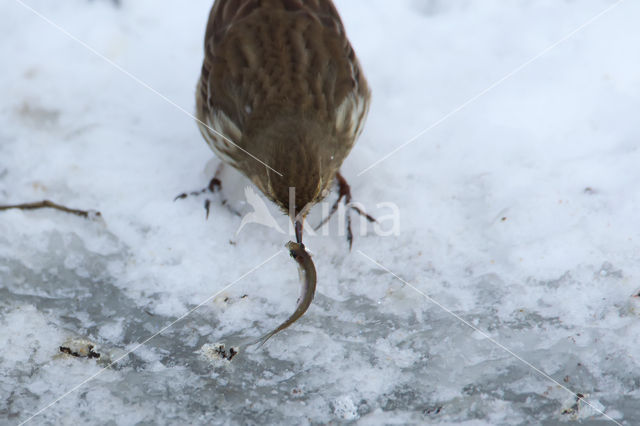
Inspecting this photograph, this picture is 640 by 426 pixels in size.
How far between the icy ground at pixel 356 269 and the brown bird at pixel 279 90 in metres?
0.30

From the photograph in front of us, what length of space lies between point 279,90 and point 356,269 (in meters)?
0.89

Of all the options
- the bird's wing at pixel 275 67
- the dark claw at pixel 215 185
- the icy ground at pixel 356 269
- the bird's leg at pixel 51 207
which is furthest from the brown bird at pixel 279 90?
the bird's leg at pixel 51 207

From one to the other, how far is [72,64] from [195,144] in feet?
2.65

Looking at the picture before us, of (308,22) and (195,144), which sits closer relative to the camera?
(308,22)

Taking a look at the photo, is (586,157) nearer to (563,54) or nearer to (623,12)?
(563,54)

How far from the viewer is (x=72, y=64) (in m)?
3.81

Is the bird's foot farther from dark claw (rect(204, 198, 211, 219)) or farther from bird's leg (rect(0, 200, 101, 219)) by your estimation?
bird's leg (rect(0, 200, 101, 219))

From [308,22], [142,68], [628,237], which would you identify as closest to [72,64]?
[142,68]

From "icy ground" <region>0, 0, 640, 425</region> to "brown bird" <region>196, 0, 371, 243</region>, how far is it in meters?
0.30

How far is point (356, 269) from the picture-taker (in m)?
3.23

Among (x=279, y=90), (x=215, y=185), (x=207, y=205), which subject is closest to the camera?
(x=279, y=90)

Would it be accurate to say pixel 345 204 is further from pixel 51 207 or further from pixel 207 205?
pixel 51 207

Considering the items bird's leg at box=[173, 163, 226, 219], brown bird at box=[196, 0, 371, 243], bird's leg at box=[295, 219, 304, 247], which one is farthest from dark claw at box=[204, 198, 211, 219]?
bird's leg at box=[295, 219, 304, 247]

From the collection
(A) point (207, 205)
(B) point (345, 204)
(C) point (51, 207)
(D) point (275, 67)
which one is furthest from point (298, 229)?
(C) point (51, 207)
